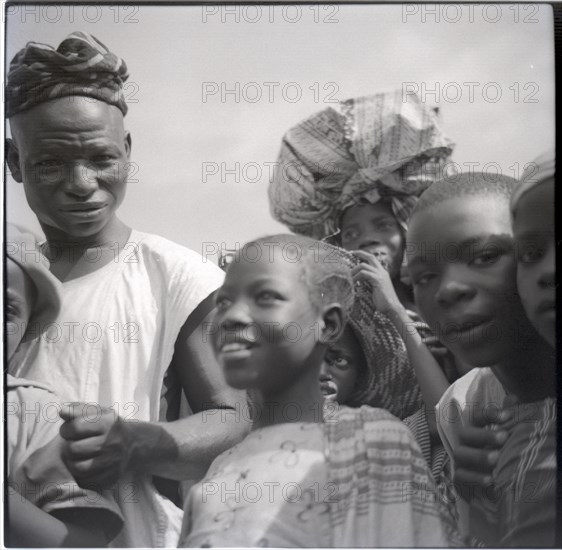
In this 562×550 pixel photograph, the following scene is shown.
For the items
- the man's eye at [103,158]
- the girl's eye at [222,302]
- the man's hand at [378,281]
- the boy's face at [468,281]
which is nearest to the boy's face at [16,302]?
the man's eye at [103,158]

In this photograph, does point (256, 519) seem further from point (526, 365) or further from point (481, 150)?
point (481, 150)

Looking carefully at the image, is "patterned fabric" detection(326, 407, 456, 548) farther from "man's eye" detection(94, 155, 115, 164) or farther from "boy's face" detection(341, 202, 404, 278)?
"man's eye" detection(94, 155, 115, 164)

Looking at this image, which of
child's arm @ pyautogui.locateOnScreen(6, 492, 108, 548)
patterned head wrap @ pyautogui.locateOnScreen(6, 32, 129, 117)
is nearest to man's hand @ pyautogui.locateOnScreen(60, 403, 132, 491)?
child's arm @ pyautogui.locateOnScreen(6, 492, 108, 548)

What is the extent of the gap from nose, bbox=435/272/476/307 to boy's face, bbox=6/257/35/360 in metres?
1.26

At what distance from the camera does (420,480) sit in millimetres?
2482

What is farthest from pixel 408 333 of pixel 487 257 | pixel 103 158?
pixel 103 158

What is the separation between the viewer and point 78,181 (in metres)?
2.58

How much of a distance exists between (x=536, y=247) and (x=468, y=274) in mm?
230

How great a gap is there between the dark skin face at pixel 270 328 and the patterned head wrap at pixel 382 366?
8cm

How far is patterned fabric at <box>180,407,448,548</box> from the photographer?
95.8 inches

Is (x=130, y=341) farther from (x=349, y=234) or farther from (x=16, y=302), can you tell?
(x=349, y=234)

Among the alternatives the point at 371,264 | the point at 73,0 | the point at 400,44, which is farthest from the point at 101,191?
the point at 400,44

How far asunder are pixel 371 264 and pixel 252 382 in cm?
51

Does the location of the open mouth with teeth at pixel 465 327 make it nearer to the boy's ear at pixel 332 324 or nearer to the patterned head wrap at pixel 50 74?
the boy's ear at pixel 332 324
